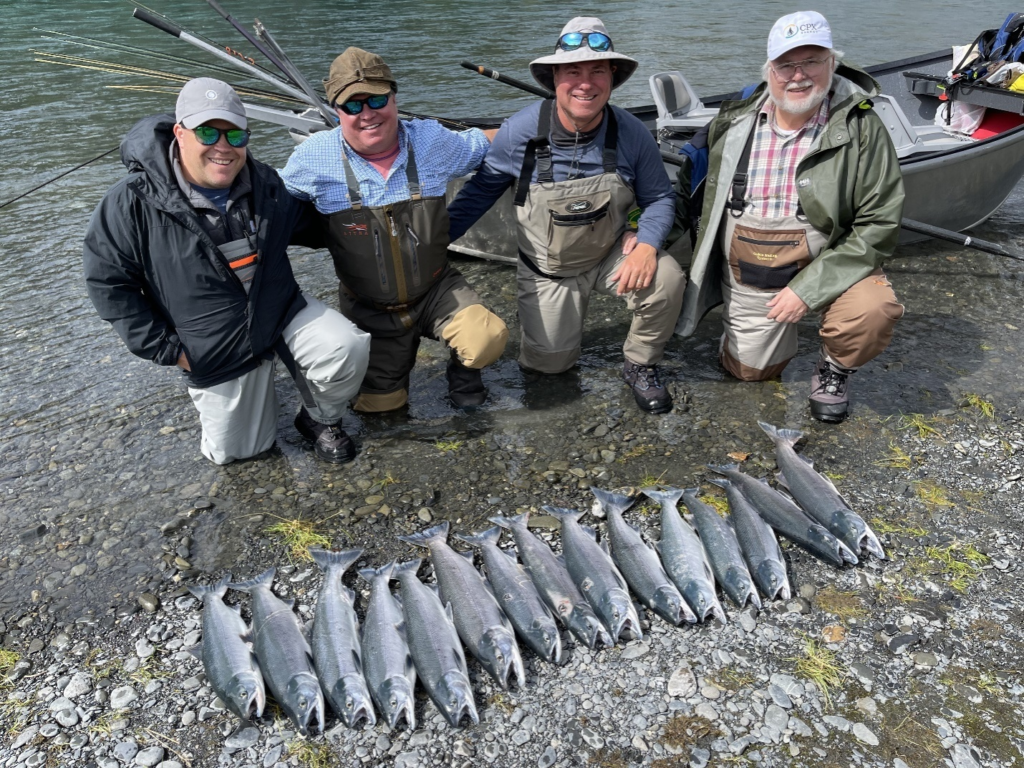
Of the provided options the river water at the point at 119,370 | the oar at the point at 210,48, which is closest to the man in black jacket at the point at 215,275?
the river water at the point at 119,370

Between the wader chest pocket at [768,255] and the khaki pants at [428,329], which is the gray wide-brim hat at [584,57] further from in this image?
the khaki pants at [428,329]

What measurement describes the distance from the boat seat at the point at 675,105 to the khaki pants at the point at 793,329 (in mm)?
3068

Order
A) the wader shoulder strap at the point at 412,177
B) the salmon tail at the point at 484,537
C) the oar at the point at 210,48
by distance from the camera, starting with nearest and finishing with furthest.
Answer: the salmon tail at the point at 484,537 → the wader shoulder strap at the point at 412,177 → the oar at the point at 210,48

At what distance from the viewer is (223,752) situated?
3215mm

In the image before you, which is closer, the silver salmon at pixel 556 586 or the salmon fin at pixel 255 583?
the silver salmon at pixel 556 586

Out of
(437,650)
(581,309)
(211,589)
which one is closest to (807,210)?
(581,309)

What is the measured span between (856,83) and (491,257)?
3629mm

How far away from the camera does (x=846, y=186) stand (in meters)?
4.67

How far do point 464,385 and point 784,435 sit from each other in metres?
2.08

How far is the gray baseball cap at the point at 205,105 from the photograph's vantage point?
3.90 m

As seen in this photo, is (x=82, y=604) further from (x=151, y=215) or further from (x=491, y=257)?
(x=491, y=257)

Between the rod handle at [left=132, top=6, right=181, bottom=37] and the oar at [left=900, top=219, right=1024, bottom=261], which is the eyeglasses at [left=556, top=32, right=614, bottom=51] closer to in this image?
the oar at [left=900, top=219, right=1024, bottom=261]

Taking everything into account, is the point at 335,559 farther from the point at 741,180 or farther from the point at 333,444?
the point at 741,180

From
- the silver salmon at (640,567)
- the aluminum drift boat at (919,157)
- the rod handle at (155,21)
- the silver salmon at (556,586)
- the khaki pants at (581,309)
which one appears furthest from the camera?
the aluminum drift boat at (919,157)
